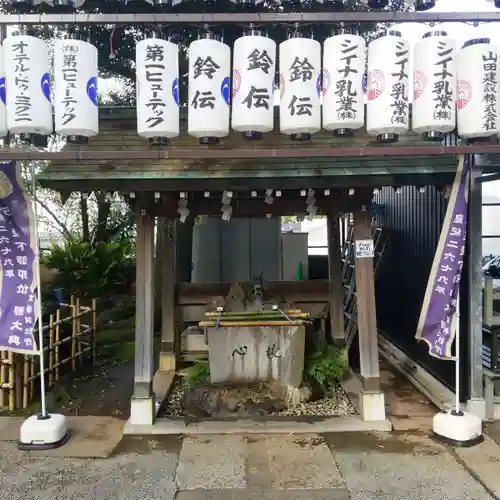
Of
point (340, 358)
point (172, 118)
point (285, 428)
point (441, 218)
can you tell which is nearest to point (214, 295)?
point (340, 358)

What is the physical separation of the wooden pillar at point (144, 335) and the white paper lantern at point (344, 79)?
324 cm

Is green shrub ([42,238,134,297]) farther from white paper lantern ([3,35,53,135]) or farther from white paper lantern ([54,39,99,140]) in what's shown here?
white paper lantern ([54,39,99,140])

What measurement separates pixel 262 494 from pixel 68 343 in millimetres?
5848

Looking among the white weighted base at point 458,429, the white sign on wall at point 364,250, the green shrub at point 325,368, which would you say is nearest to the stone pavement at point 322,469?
the white weighted base at point 458,429

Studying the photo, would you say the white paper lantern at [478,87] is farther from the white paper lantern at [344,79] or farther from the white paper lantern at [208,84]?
the white paper lantern at [208,84]

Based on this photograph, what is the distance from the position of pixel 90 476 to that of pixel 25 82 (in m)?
4.21

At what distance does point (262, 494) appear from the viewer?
520 centimetres

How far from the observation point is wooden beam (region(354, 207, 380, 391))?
698 centimetres

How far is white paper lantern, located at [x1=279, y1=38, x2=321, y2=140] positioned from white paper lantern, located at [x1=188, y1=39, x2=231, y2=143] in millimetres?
589

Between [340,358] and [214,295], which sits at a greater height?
[214,295]

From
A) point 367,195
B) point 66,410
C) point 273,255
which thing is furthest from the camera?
point 273,255

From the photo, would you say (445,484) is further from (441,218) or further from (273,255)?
(273,255)

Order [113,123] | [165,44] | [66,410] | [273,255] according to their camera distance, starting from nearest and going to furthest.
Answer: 1. [165,44]
2. [66,410]
3. [113,123]
4. [273,255]

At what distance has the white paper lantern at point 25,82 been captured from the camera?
5.05 metres
